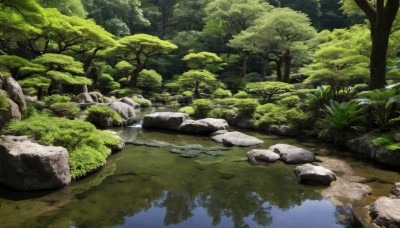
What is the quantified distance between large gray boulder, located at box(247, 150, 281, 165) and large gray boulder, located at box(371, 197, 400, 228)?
3.31m

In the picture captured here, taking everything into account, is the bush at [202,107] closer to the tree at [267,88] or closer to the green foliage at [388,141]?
the tree at [267,88]

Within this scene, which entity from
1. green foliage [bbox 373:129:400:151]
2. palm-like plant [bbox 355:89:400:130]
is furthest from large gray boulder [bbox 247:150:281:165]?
palm-like plant [bbox 355:89:400:130]

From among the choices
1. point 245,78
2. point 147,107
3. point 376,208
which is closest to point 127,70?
point 147,107

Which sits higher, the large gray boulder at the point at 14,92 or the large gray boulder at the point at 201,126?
the large gray boulder at the point at 14,92

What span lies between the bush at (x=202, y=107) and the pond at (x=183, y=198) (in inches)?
288

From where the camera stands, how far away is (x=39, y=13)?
738 centimetres

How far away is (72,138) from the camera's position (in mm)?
7211

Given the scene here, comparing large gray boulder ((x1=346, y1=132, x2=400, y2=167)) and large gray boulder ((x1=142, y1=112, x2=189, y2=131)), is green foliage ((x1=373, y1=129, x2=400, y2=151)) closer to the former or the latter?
large gray boulder ((x1=346, y1=132, x2=400, y2=167))

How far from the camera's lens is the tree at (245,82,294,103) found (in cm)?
1566

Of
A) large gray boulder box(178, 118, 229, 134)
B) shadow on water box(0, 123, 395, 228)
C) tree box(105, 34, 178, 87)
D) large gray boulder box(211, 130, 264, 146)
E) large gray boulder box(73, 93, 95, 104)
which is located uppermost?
tree box(105, 34, 178, 87)

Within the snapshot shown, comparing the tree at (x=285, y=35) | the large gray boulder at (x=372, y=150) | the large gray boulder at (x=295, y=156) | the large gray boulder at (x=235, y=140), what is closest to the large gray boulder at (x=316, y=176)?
the large gray boulder at (x=295, y=156)

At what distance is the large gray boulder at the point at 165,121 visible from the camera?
12.8 meters

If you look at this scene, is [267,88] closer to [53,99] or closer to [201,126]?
[201,126]

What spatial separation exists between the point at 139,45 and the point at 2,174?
17457mm
